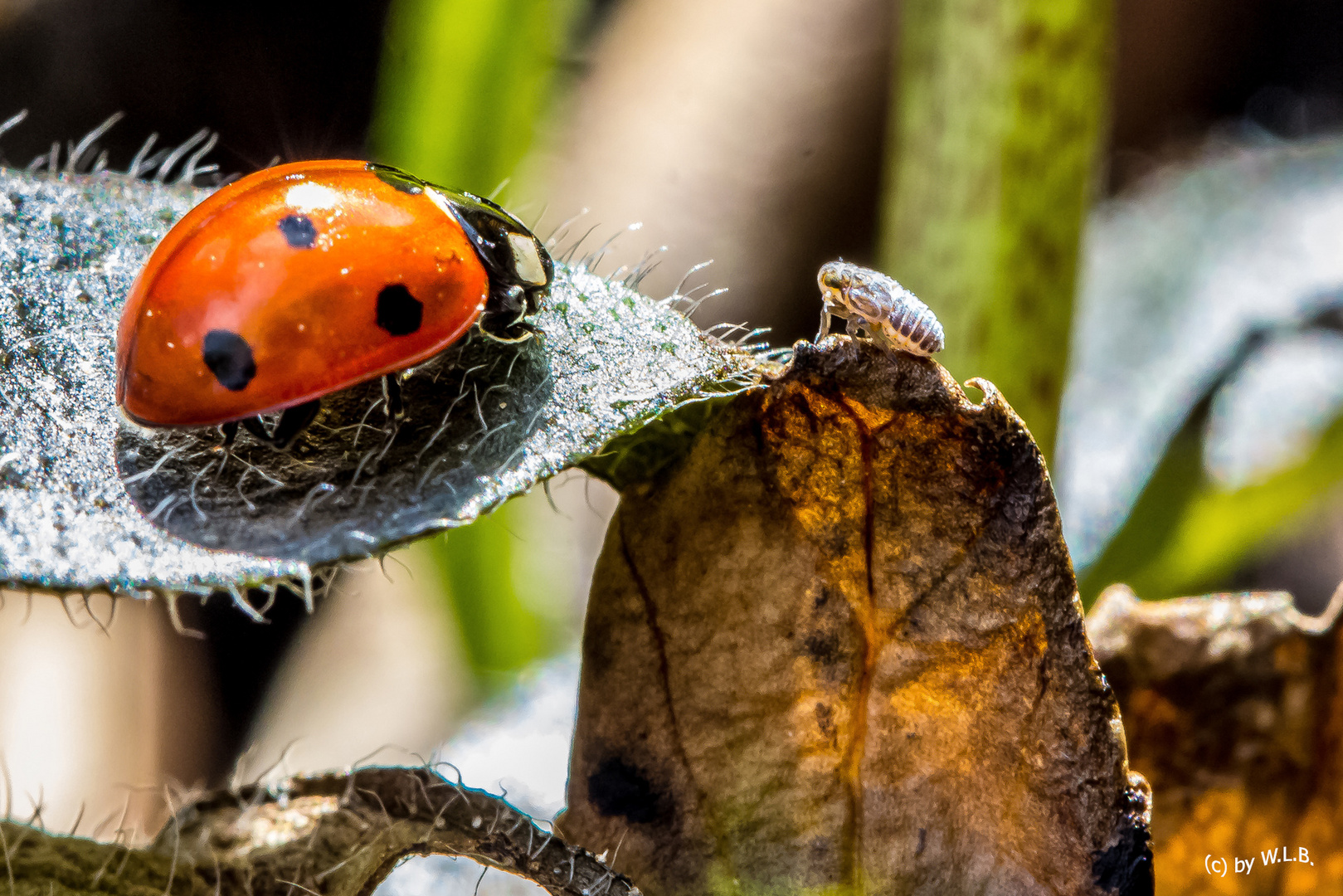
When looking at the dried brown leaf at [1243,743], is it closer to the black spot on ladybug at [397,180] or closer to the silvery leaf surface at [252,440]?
the silvery leaf surface at [252,440]

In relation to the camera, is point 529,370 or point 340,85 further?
point 340,85

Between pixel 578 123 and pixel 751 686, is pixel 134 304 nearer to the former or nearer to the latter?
pixel 751 686

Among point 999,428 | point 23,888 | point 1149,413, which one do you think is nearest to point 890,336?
point 999,428

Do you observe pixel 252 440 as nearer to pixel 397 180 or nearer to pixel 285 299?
pixel 285 299

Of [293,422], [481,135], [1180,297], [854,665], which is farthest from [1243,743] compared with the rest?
[481,135]

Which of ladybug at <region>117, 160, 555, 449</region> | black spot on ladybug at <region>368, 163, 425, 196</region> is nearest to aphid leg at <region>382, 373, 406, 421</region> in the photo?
ladybug at <region>117, 160, 555, 449</region>

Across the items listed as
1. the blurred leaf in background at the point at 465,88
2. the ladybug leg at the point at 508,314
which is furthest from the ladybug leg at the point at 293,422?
the blurred leaf in background at the point at 465,88

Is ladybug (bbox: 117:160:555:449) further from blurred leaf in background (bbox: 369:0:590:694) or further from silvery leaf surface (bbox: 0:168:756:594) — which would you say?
blurred leaf in background (bbox: 369:0:590:694)
